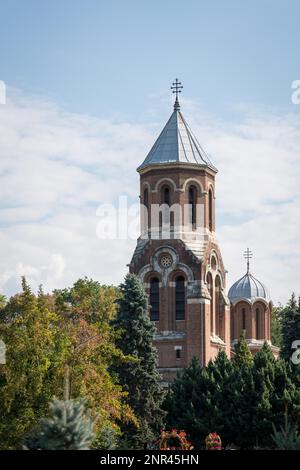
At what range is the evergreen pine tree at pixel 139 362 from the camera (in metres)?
48.7

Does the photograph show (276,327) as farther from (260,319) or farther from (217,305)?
(217,305)

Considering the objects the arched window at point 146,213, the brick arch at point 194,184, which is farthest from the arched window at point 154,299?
the brick arch at point 194,184

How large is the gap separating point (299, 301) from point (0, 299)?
18.5m

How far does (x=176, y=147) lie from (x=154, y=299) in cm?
856

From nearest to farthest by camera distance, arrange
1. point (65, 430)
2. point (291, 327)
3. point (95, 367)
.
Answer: point (65, 430)
point (95, 367)
point (291, 327)

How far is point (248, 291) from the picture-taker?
79.1m

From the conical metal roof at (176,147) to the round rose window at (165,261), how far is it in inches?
205

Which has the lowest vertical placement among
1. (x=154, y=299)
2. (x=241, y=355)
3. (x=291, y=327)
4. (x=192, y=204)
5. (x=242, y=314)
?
(x=241, y=355)

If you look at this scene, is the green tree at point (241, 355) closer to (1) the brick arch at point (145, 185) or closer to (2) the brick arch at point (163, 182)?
(2) the brick arch at point (163, 182)

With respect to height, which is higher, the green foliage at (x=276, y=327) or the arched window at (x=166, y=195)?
the arched window at (x=166, y=195)

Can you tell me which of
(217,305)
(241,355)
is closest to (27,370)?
(241,355)
